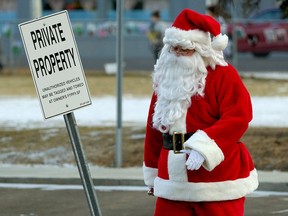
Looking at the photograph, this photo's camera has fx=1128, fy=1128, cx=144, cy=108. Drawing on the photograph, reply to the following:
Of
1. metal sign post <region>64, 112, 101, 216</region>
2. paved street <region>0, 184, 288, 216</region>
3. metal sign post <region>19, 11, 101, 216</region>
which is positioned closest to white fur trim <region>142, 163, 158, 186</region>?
metal sign post <region>64, 112, 101, 216</region>

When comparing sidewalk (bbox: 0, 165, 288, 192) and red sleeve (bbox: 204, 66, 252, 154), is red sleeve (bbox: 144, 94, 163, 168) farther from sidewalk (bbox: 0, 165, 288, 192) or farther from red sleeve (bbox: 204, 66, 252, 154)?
sidewalk (bbox: 0, 165, 288, 192)

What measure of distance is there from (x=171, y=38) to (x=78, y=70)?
1.10 metres

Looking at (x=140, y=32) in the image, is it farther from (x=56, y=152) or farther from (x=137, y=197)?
(x=137, y=197)

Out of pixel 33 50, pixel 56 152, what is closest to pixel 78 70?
pixel 33 50

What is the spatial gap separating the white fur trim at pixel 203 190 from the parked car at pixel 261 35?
24030 mm

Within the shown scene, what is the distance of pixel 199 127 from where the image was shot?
6.64m

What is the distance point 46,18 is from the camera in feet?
25.2

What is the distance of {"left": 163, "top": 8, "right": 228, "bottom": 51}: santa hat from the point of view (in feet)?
22.2

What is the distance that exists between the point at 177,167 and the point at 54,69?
1.46m

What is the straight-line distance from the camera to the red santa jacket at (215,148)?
647 centimetres

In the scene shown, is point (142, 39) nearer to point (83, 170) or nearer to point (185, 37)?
point (83, 170)

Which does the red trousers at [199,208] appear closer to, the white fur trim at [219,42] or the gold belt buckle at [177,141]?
the gold belt buckle at [177,141]

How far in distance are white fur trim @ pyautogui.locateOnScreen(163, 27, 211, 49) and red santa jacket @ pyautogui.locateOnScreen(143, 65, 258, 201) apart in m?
0.19

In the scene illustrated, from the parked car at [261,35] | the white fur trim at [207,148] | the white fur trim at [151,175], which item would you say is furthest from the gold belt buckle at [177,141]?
the parked car at [261,35]
